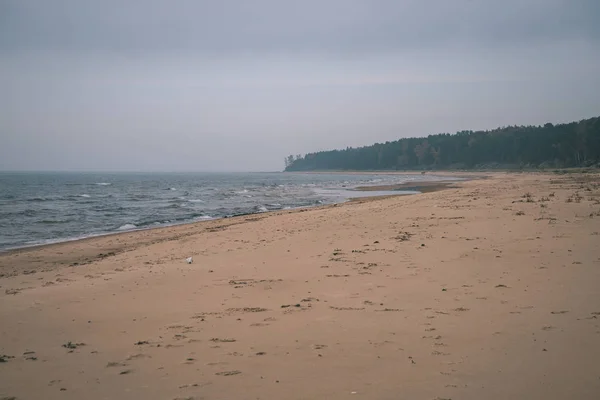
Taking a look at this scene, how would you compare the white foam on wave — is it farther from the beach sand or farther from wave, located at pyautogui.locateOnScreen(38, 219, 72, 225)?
the beach sand

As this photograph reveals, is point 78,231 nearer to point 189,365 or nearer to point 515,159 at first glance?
point 189,365

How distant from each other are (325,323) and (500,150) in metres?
128

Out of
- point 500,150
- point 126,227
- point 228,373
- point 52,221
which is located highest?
point 500,150

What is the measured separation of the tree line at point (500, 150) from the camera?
87750 millimetres

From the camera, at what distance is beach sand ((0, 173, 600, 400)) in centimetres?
371

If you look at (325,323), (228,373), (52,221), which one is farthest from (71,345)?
(52,221)

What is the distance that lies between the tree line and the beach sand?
79.4 metres

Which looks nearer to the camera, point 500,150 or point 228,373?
point 228,373

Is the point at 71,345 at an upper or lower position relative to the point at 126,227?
upper

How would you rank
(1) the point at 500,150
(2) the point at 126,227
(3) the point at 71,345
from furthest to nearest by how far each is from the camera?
(1) the point at 500,150 → (2) the point at 126,227 → (3) the point at 71,345

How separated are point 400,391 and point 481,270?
453 centimetres

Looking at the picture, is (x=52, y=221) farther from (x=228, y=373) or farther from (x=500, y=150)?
(x=500, y=150)

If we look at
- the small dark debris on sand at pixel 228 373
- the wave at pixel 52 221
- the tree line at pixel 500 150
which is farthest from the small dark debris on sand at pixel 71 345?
the tree line at pixel 500 150

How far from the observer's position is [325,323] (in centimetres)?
521
